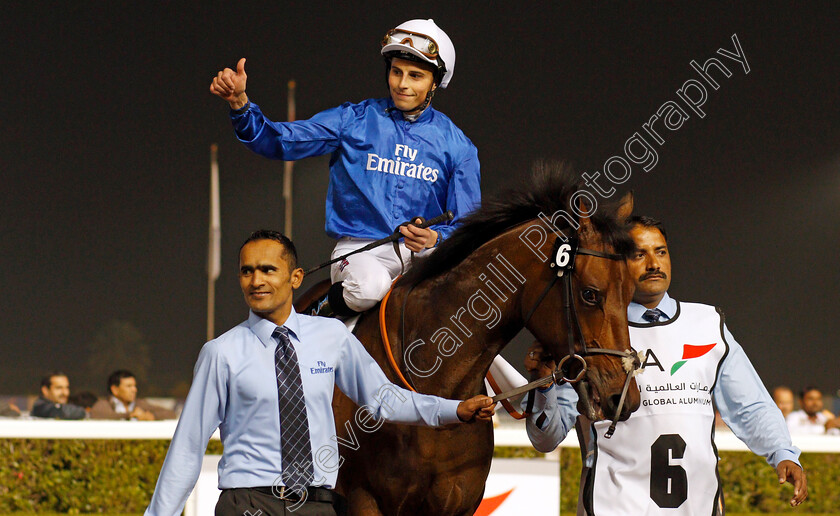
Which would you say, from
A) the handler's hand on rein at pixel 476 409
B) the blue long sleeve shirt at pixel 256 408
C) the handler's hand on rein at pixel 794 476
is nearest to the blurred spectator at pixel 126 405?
the blue long sleeve shirt at pixel 256 408

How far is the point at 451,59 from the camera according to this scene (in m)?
2.91

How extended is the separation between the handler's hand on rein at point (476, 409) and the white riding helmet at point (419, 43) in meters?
1.15

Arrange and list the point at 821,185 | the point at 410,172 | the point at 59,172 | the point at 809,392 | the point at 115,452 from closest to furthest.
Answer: the point at 410,172
the point at 115,452
the point at 809,392
the point at 821,185
the point at 59,172

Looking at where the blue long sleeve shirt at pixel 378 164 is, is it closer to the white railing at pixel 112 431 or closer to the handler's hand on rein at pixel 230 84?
the handler's hand on rein at pixel 230 84

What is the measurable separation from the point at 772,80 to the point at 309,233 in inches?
301

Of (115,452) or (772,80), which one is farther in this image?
(772,80)

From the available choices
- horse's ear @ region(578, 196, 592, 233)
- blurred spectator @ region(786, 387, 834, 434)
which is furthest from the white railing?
horse's ear @ region(578, 196, 592, 233)

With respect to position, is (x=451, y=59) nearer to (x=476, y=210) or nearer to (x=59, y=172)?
(x=476, y=210)

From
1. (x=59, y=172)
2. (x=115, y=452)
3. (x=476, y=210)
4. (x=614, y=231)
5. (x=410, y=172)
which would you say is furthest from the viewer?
(x=59, y=172)

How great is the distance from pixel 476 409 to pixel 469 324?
34 cm

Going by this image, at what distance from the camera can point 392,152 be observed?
2.78 m

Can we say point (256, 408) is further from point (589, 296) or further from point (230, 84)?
point (230, 84)

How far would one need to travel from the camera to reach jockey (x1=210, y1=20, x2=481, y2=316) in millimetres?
2736

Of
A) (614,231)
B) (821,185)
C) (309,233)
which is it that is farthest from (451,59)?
(821,185)
